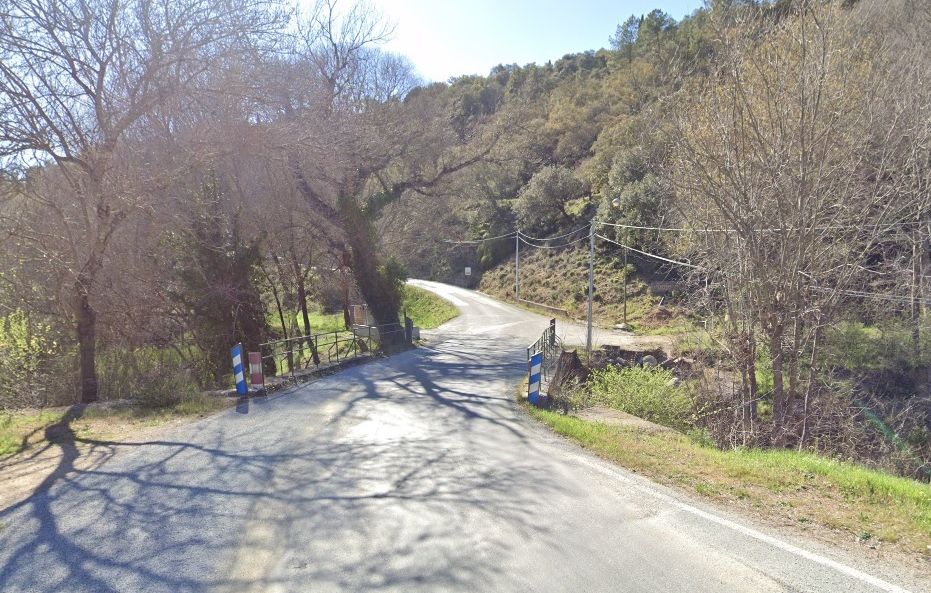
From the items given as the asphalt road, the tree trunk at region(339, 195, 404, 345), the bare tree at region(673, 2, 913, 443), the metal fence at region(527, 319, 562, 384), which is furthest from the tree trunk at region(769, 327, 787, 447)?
the tree trunk at region(339, 195, 404, 345)

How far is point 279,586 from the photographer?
3.96 meters

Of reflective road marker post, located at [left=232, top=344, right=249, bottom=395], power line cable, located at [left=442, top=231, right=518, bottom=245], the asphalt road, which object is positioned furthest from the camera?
power line cable, located at [left=442, top=231, right=518, bottom=245]

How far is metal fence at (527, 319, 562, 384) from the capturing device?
13475mm

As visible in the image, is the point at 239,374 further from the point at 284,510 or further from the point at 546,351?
the point at 546,351

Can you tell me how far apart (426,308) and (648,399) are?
3343 cm

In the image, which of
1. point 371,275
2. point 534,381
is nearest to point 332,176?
point 371,275

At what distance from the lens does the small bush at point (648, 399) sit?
12.6 meters

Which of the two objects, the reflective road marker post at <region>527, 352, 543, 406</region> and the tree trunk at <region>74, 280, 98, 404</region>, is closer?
the reflective road marker post at <region>527, 352, 543, 406</region>

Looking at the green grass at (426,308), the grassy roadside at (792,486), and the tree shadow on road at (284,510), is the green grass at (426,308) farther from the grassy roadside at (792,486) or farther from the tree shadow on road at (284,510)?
the grassy roadside at (792,486)

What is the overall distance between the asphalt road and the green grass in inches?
1196

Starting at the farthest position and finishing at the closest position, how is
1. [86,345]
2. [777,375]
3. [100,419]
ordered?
[86,345], [777,375], [100,419]

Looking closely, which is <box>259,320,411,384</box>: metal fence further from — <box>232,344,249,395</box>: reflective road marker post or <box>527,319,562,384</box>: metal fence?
<box>527,319,562,384</box>: metal fence

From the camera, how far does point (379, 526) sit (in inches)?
193

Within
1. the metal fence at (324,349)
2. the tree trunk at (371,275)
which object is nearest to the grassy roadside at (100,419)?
the metal fence at (324,349)
